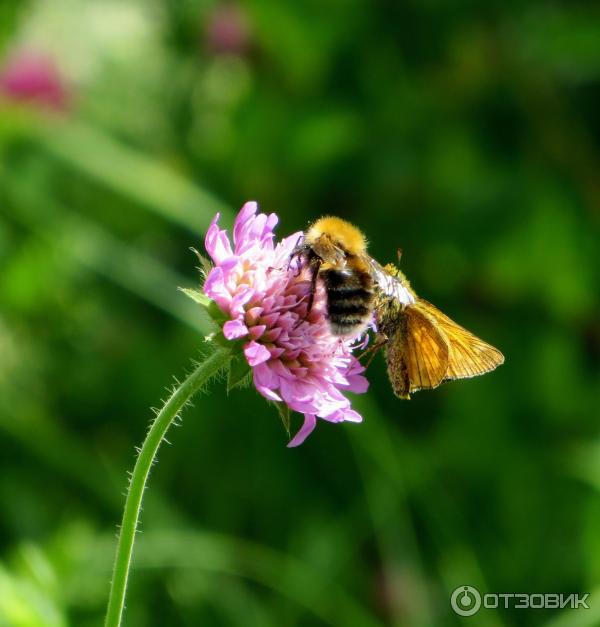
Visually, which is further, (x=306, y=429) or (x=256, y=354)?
(x=306, y=429)

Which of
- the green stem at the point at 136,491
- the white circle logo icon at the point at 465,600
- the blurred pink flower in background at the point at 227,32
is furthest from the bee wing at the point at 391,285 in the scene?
the blurred pink flower in background at the point at 227,32

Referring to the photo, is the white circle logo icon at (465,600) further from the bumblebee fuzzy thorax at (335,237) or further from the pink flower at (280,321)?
the bumblebee fuzzy thorax at (335,237)

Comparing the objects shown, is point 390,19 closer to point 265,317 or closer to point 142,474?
point 265,317

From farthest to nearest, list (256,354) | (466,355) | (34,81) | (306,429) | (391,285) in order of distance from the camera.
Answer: (34,81) → (466,355) → (391,285) → (306,429) → (256,354)

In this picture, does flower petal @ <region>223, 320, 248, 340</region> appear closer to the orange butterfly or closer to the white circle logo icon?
the orange butterfly

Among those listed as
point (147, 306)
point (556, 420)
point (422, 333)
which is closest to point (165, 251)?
point (147, 306)

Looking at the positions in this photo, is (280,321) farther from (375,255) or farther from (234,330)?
(375,255)

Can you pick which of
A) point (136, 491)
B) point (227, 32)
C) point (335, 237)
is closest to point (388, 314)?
point (335, 237)
